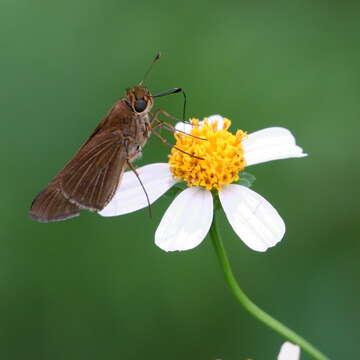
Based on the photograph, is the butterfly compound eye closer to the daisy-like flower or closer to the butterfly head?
the butterfly head

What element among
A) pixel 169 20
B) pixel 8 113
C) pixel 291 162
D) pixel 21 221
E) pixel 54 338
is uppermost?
pixel 169 20

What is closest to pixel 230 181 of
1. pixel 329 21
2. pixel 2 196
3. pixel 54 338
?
pixel 54 338

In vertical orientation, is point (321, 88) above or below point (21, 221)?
above

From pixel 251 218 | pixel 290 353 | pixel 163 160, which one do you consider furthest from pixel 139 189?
pixel 163 160

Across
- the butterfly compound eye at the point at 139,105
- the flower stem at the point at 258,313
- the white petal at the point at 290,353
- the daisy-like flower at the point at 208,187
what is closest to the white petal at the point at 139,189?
the daisy-like flower at the point at 208,187

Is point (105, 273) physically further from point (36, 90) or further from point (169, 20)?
point (169, 20)

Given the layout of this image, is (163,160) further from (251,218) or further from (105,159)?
(251,218)

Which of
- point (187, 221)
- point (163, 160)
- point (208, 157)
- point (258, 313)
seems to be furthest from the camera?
point (163, 160)
